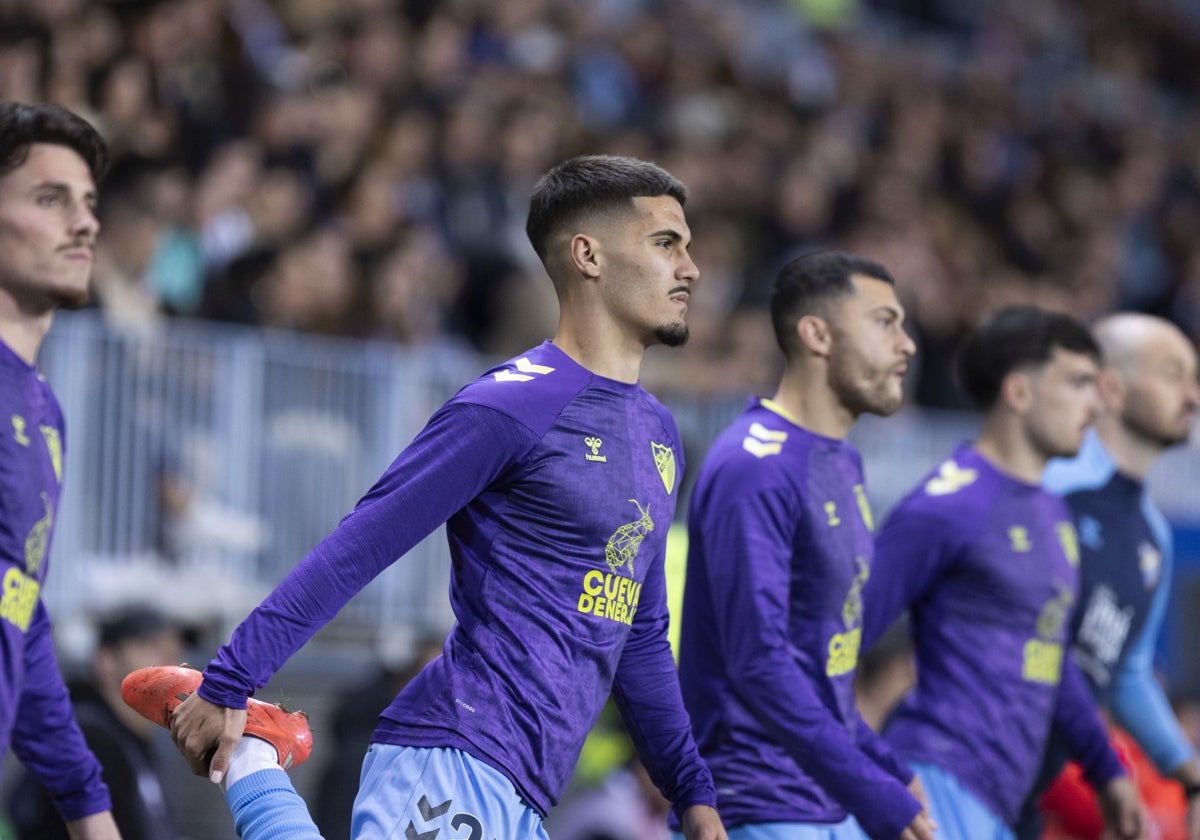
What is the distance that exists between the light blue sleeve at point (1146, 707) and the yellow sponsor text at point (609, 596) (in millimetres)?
3287

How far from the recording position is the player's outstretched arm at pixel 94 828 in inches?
194

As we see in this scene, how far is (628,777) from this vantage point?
8.74 metres

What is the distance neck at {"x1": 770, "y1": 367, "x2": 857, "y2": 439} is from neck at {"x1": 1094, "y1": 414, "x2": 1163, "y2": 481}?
212 cm

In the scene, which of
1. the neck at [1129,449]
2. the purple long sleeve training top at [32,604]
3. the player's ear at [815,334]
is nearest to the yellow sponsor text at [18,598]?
the purple long sleeve training top at [32,604]

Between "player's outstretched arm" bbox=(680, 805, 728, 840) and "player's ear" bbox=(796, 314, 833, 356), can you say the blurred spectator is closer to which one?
"player's outstretched arm" bbox=(680, 805, 728, 840)

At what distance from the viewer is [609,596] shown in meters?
4.24

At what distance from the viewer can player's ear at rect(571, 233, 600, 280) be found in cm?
438

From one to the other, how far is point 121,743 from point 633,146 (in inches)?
334

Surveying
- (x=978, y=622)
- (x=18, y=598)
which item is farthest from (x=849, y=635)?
(x=18, y=598)

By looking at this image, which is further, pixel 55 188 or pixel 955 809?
pixel 955 809

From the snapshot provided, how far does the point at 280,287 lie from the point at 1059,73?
46.7 ft

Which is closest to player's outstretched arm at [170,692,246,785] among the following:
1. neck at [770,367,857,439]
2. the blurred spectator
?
neck at [770,367,857,439]

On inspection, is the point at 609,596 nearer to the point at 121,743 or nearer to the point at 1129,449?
the point at 121,743

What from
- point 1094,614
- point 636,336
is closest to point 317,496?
point 1094,614
